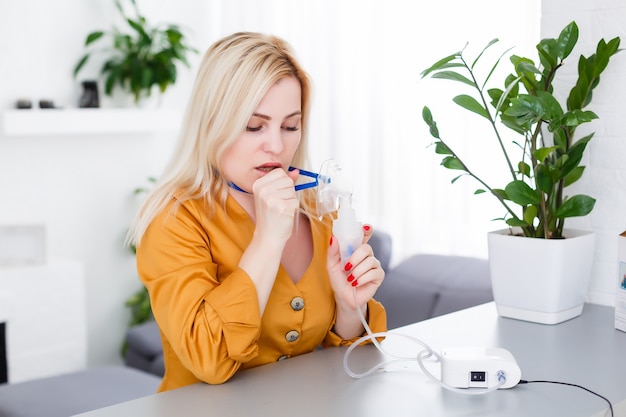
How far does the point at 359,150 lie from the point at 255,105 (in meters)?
2.25

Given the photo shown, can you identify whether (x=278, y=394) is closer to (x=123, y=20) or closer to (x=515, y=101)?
(x=515, y=101)

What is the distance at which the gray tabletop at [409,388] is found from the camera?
126 cm

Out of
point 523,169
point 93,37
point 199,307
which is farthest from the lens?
point 93,37

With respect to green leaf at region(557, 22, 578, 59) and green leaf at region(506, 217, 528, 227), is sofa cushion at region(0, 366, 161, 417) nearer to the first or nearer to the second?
green leaf at region(506, 217, 528, 227)

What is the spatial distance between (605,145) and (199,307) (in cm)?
102

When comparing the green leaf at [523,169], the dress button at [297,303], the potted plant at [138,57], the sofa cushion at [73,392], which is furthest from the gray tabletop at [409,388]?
the potted plant at [138,57]

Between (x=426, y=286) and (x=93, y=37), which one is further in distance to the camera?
(x=93, y=37)

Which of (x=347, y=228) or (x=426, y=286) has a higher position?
(x=347, y=228)

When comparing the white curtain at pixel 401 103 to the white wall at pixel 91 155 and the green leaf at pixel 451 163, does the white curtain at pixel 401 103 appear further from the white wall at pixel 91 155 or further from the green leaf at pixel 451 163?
the green leaf at pixel 451 163

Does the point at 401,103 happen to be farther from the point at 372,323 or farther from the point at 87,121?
the point at 372,323

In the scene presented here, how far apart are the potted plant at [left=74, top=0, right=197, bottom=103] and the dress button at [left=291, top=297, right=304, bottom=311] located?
267 centimetres

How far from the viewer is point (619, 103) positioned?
186cm

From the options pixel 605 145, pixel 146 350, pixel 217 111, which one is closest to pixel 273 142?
pixel 217 111

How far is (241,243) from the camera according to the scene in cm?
167
